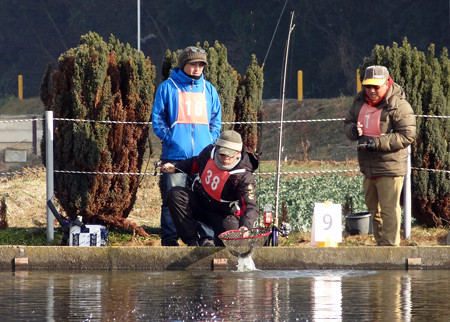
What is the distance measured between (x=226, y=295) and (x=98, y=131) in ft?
13.5

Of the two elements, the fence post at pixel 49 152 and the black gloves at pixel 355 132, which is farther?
the fence post at pixel 49 152

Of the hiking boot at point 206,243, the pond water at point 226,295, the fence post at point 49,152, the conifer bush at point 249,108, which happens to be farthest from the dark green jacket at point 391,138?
the fence post at point 49,152

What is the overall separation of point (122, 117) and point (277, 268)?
278cm

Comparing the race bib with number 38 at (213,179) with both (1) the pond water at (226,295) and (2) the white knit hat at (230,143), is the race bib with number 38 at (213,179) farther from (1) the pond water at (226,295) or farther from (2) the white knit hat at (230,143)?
(1) the pond water at (226,295)

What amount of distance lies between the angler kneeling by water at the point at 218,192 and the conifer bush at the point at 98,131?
62.8 inches

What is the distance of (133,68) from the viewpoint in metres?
12.8

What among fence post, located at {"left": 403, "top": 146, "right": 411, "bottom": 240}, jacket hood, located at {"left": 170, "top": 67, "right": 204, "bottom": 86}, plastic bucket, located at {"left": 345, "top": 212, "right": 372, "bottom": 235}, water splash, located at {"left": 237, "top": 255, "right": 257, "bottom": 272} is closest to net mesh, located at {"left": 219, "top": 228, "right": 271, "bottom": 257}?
water splash, located at {"left": 237, "top": 255, "right": 257, "bottom": 272}

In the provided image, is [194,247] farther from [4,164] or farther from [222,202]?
[4,164]

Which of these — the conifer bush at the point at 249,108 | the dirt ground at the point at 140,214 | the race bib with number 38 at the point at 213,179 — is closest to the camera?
the race bib with number 38 at the point at 213,179

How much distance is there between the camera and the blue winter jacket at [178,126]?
11.5 metres

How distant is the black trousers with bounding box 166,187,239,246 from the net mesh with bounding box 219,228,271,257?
37 centimetres

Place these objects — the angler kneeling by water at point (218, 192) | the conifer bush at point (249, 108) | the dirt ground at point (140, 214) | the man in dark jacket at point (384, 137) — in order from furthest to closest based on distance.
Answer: the conifer bush at point (249, 108) → the dirt ground at point (140, 214) → the man in dark jacket at point (384, 137) → the angler kneeling by water at point (218, 192)

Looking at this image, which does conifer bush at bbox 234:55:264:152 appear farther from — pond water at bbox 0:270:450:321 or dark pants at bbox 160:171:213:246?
pond water at bbox 0:270:450:321

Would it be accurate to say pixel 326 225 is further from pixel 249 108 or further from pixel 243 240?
pixel 249 108
